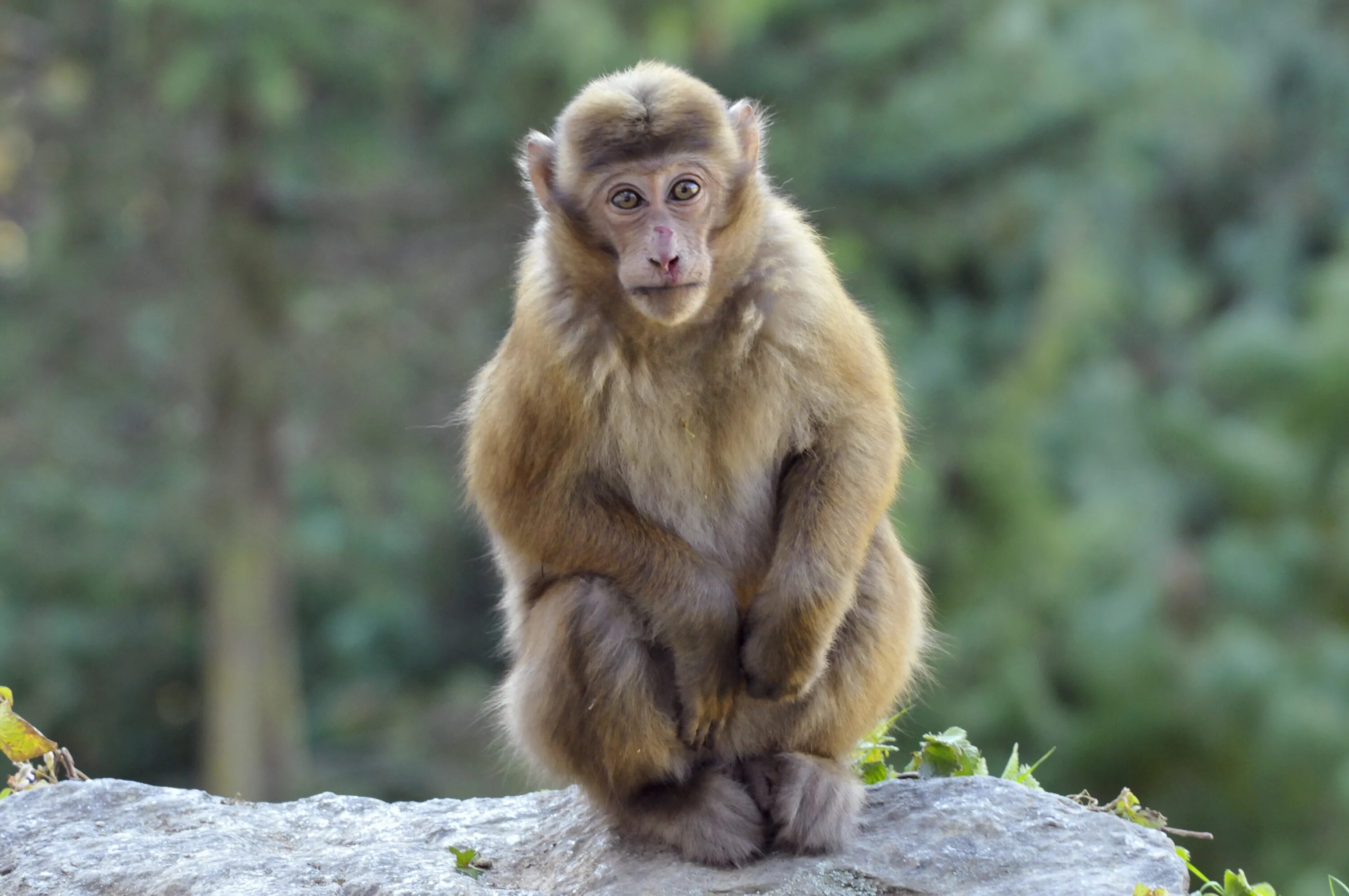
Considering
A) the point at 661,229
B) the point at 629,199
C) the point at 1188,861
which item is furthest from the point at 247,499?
the point at 1188,861

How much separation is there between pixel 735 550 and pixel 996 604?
10.1 meters

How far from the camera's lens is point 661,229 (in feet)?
14.8

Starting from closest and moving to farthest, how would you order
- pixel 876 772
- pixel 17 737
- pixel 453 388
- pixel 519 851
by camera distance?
1. pixel 519 851
2. pixel 17 737
3. pixel 876 772
4. pixel 453 388

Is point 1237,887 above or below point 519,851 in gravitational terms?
below

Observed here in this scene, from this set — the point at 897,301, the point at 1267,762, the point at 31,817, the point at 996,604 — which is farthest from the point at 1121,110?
the point at 31,817

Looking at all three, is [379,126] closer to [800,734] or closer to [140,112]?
[140,112]

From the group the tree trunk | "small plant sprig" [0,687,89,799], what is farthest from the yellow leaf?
the tree trunk

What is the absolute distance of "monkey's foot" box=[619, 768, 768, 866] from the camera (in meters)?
4.46

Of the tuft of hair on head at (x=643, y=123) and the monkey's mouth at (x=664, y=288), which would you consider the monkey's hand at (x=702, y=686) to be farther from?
the tuft of hair on head at (x=643, y=123)

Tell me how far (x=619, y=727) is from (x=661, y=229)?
1345mm

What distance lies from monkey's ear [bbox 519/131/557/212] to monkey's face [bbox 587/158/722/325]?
0.75 ft

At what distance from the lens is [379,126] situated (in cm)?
1290

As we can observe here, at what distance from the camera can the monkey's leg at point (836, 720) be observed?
451cm

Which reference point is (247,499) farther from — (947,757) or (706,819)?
(706,819)
